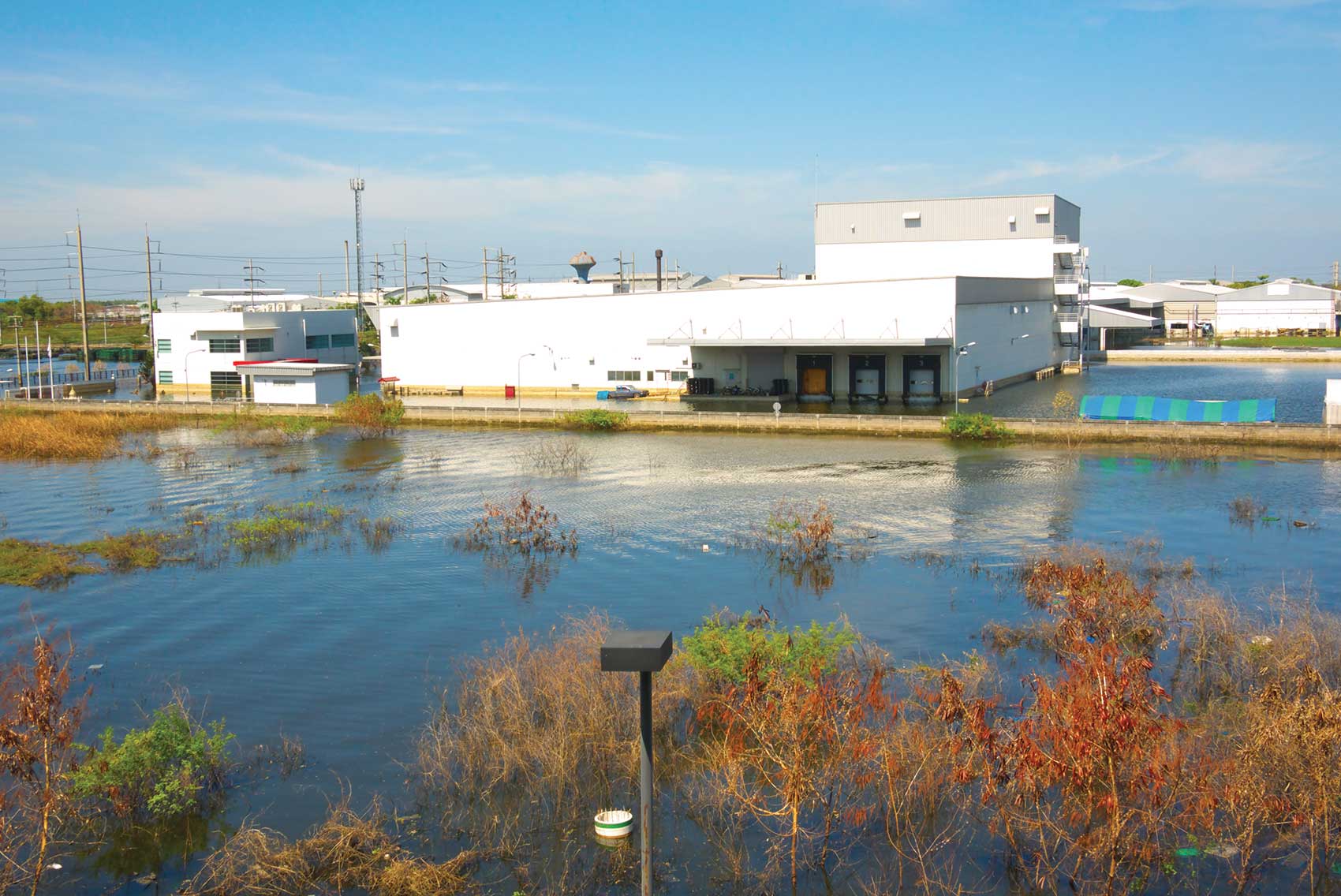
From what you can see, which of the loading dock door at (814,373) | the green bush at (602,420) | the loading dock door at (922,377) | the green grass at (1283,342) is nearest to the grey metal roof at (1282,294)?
the green grass at (1283,342)

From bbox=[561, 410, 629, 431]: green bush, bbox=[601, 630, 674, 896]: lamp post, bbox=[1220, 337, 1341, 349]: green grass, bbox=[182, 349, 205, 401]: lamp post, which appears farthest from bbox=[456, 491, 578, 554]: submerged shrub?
bbox=[1220, 337, 1341, 349]: green grass

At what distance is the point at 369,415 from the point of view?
34750 millimetres

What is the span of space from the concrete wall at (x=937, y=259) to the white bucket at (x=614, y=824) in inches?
1721

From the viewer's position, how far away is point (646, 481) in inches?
996

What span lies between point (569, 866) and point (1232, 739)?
578 centimetres

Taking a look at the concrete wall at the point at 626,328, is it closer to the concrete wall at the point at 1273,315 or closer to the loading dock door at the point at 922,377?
the loading dock door at the point at 922,377

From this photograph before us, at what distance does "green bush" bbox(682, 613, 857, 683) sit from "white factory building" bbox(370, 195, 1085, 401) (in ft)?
89.9

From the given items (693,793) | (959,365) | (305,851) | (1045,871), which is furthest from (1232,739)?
(959,365)

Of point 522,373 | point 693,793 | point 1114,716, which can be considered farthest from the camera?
point 522,373

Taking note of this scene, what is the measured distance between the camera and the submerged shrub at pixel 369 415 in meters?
34.8

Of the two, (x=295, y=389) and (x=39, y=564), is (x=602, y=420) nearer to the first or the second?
(x=295, y=389)

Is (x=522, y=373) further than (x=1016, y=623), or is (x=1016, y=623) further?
(x=522, y=373)

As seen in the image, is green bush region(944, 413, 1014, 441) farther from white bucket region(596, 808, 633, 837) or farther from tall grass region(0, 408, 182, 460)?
tall grass region(0, 408, 182, 460)

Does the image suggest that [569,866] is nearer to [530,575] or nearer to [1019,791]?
[1019,791]
